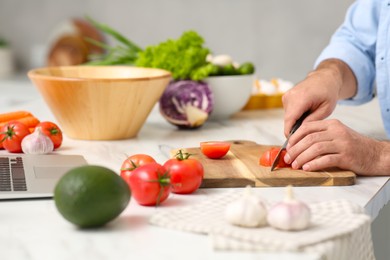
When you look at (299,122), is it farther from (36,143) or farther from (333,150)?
(36,143)

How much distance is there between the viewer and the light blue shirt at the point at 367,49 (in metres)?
1.92

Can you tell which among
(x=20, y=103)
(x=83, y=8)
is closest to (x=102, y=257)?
(x=20, y=103)

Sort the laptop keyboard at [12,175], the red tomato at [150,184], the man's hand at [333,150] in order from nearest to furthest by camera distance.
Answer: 1. the red tomato at [150,184]
2. the laptop keyboard at [12,175]
3. the man's hand at [333,150]

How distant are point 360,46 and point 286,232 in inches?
43.9

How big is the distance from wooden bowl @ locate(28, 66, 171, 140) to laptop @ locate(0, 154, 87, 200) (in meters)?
0.25

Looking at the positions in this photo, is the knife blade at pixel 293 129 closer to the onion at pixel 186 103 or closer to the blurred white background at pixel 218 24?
the onion at pixel 186 103

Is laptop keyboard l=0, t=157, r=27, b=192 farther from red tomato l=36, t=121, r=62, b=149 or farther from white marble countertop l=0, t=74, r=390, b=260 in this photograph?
red tomato l=36, t=121, r=62, b=149

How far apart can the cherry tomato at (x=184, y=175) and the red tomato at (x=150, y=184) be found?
8 cm

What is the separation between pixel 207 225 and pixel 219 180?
297mm

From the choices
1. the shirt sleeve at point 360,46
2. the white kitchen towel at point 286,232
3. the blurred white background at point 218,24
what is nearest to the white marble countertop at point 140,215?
the white kitchen towel at point 286,232

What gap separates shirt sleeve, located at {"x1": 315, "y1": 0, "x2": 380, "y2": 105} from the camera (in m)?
2.00

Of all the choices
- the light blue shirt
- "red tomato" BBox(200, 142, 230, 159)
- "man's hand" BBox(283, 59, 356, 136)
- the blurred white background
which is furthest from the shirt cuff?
the blurred white background

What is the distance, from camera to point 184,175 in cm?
129

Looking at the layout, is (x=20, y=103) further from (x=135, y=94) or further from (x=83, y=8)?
(x=83, y=8)
